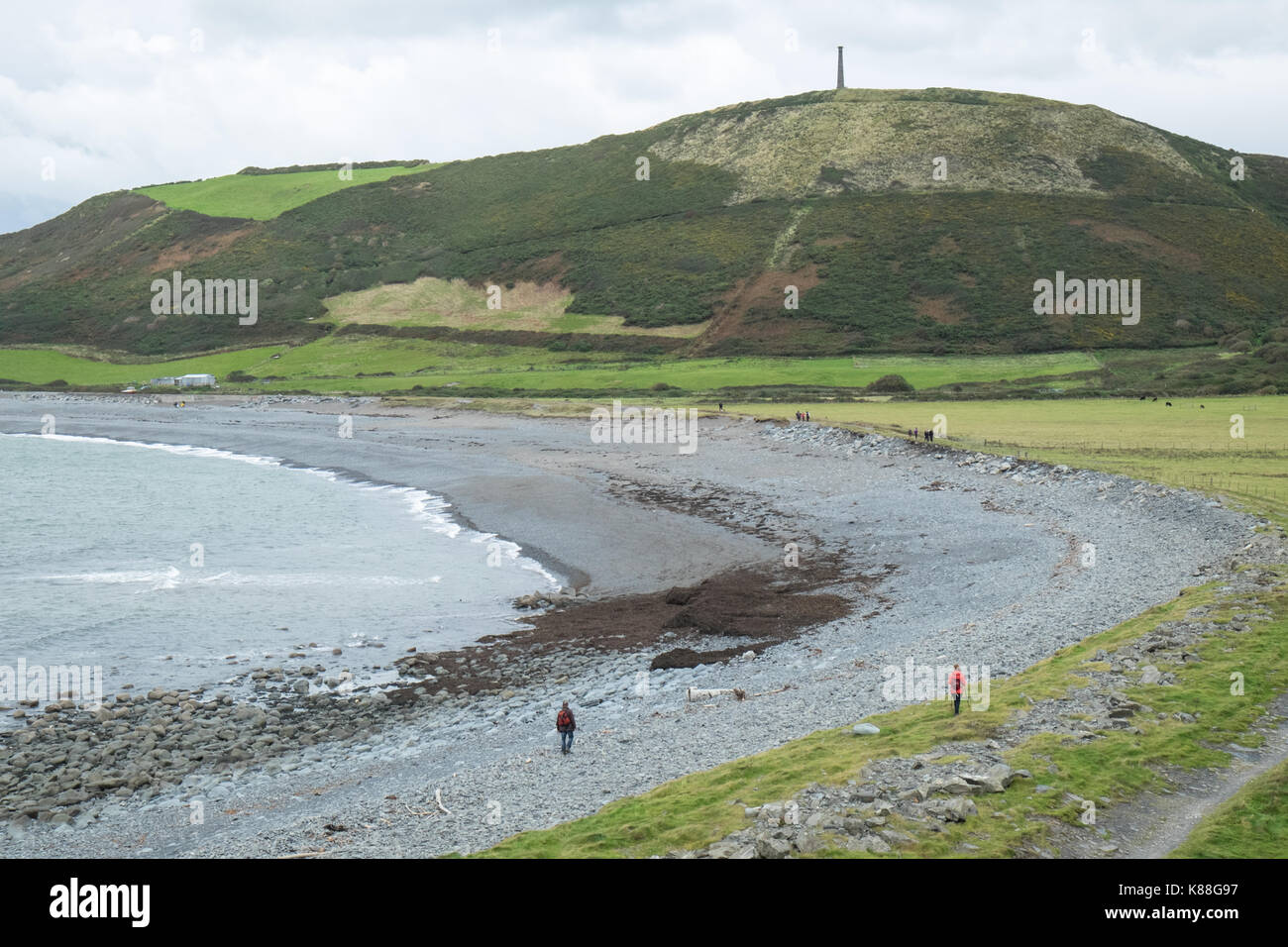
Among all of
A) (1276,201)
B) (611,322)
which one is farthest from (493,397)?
(1276,201)

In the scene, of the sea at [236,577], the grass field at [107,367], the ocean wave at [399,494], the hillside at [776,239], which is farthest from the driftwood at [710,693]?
the grass field at [107,367]

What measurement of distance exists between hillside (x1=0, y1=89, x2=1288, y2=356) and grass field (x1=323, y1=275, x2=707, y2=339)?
3.82ft

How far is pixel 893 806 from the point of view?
13906mm

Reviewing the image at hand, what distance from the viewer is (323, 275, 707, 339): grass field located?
402 ft

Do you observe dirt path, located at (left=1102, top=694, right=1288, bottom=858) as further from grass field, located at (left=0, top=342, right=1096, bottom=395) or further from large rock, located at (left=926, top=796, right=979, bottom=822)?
grass field, located at (left=0, top=342, right=1096, bottom=395)

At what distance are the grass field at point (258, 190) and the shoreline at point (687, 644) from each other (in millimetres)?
131921

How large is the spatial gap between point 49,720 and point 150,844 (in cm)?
694

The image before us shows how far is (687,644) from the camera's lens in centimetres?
2680

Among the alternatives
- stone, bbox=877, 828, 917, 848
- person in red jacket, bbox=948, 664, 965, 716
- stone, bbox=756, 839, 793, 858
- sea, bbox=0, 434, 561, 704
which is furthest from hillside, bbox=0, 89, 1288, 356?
stone, bbox=756, 839, 793, 858

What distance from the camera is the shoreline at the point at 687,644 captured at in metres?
17.3

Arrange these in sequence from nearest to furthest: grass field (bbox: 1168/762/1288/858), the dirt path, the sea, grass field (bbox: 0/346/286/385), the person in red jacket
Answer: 1. grass field (bbox: 1168/762/1288/858)
2. the dirt path
3. the person in red jacket
4. the sea
5. grass field (bbox: 0/346/286/385)

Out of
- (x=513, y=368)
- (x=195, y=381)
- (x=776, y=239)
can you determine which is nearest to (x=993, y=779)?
(x=513, y=368)

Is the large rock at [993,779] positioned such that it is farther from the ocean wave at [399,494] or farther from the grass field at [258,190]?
the grass field at [258,190]
